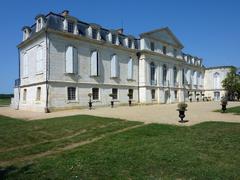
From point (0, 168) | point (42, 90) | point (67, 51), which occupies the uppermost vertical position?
point (67, 51)

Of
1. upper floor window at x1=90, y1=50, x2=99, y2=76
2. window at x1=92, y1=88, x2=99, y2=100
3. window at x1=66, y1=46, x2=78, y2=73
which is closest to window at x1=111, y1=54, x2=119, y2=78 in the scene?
upper floor window at x1=90, y1=50, x2=99, y2=76

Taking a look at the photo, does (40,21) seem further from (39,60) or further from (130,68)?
(130,68)

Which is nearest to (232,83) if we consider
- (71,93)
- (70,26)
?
(71,93)

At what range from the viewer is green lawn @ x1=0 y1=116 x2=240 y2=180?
15.9 feet

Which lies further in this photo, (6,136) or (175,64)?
(175,64)

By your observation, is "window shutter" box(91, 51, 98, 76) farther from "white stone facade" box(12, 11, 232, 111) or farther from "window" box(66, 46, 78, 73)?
"window" box(66, 46, 78, 73)

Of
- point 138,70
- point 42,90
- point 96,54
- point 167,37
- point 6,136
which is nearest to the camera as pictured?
point 6,136

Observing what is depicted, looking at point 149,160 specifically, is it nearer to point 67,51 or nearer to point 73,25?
point 67,51

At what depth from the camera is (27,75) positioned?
24828 mm

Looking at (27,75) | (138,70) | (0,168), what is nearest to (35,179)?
(0,168)

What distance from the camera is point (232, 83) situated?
4434 cm

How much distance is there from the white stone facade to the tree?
15.4m

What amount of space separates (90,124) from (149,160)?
21.5 feet

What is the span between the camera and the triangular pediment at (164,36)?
32.0 m
